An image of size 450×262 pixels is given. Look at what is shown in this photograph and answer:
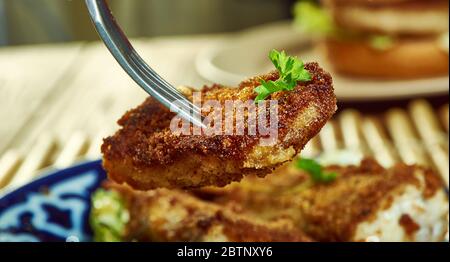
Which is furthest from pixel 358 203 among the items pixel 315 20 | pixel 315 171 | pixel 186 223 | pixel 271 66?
pixel 315 20

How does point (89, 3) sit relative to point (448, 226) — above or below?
above

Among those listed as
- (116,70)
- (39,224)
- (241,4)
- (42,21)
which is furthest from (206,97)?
(241,4)

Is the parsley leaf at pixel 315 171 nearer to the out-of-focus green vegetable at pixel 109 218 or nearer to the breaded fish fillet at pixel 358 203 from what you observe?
the breaded fish fillet at pixel 358 203

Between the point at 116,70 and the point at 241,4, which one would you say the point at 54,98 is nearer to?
the point at 116,70

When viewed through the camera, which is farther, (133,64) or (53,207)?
(53,207)

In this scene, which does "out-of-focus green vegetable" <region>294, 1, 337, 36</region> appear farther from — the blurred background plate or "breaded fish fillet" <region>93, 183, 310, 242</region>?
"breaded fish fillet" <region>93, 183, 310, 242</region>

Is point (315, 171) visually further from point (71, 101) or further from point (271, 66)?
point (271, 66)

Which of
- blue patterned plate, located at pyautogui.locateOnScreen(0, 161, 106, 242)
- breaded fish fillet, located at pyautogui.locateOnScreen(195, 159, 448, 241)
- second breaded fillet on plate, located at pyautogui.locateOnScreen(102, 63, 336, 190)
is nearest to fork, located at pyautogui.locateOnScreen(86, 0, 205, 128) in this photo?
second breaded fillet on plate, located at pyautogui.locateOnScreen(102, 63, 336, 190)
